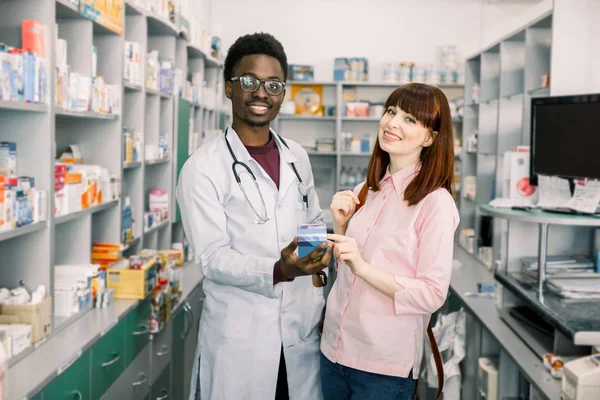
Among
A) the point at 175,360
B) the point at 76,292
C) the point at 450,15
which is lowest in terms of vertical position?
the point at 175,360

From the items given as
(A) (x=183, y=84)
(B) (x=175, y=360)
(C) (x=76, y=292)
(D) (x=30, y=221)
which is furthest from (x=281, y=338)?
(A) (x=183, y=84)

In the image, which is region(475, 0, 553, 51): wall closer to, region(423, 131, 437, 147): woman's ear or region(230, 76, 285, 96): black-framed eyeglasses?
region(423, 131, 437, 147): woman's ear

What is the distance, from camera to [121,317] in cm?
307

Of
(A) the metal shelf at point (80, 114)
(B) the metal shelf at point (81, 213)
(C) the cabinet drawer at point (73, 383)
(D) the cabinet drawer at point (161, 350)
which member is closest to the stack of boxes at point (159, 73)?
(A) the metal shelf at point (80, 114)

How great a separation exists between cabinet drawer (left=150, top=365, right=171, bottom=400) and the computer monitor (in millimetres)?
2348

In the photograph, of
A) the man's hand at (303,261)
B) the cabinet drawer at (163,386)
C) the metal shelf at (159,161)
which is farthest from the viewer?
the metal shelf at (159,161)

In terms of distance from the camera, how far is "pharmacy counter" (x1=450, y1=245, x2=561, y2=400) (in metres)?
2.61

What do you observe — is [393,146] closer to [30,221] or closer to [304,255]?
[304,255]

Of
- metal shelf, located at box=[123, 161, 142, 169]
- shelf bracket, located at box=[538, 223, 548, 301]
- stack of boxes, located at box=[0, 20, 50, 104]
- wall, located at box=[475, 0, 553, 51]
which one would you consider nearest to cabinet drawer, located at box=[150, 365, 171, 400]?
metal shelf, located at box=[123, 161, 142, 169]

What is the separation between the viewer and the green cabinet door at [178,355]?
3.99 meters

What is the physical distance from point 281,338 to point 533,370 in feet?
4.10

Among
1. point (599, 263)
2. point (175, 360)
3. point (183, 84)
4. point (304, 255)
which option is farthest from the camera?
point (183, 84)

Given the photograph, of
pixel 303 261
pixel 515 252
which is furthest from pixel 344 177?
pixel 303 261

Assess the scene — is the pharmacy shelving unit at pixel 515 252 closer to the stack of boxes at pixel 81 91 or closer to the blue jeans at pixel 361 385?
the blue jeans at pixel 361 385
